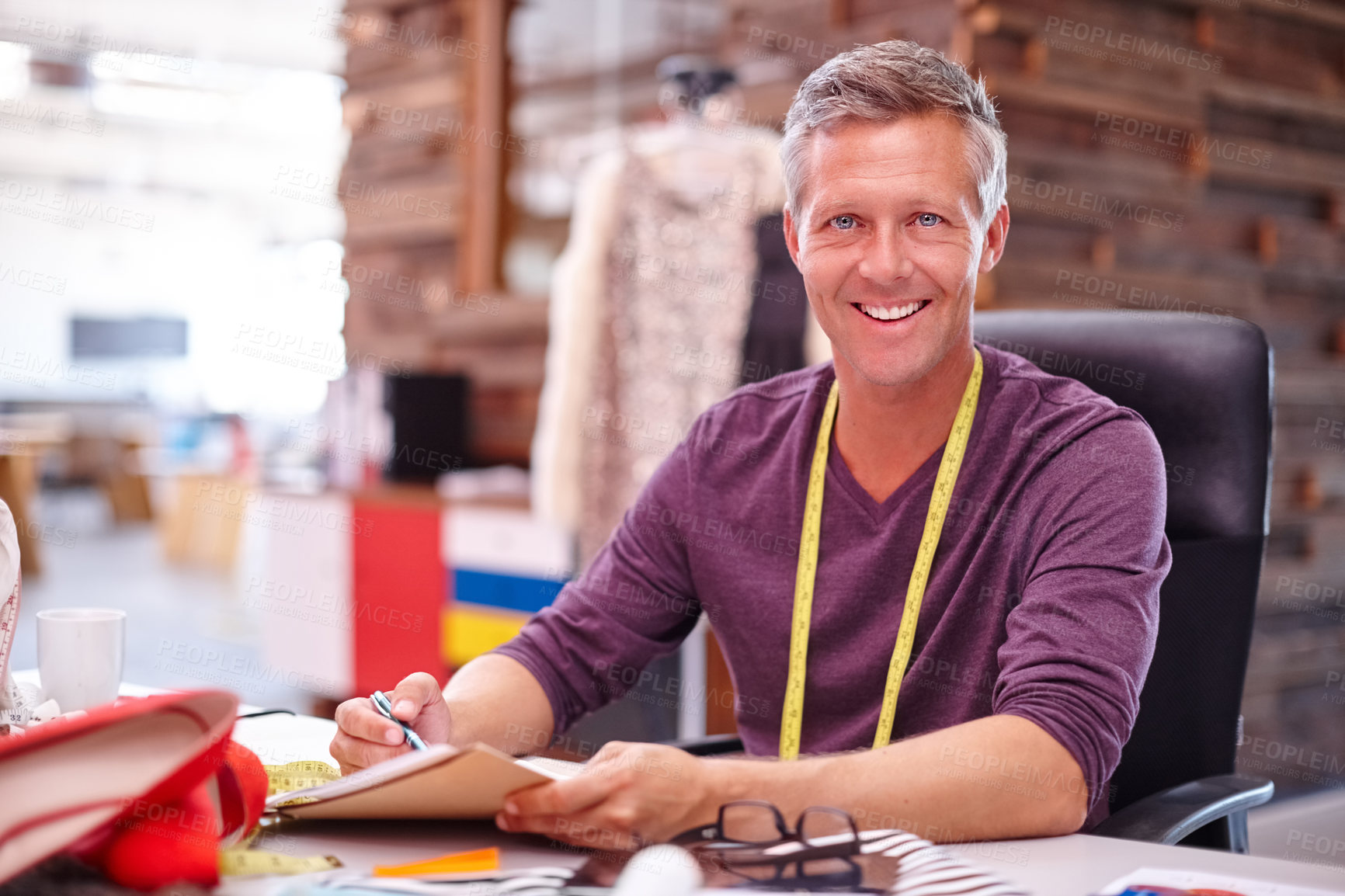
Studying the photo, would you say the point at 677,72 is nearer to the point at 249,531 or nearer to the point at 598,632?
the point at 598,632

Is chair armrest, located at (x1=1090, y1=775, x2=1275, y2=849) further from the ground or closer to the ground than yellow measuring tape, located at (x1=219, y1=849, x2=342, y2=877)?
closer to the ground

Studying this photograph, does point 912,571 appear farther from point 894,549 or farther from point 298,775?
point 298,775

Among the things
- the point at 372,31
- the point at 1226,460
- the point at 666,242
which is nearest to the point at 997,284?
the point at 666,242

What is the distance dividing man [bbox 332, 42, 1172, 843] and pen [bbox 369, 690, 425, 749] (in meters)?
0.01

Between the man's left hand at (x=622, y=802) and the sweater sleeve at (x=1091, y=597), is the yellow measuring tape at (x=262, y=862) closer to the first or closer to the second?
the man's left hand at (x=622, y=802)

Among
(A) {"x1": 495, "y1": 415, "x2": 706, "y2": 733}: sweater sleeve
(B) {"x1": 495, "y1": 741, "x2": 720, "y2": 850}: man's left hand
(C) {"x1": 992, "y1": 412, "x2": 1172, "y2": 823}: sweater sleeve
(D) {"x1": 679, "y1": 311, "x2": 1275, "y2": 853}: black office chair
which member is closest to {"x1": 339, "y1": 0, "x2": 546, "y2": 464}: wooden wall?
(A) {"x1": 495, "y1": 415, "x2": 706, "y2": 733}: sweater sleeve

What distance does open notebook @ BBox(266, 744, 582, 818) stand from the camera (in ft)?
2.97

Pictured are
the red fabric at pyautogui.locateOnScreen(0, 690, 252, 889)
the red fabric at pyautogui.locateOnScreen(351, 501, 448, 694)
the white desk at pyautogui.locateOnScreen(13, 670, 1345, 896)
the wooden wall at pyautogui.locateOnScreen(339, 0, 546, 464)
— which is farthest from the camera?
the wooden wall at pyautogui.locateOnScreen(339, 0, 546, 464)

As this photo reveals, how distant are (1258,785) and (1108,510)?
→ 441 mm

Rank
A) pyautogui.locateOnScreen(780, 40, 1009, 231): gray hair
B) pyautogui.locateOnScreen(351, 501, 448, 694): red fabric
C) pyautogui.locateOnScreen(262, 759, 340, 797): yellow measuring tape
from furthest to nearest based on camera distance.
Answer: pyautogui.locateOnScreen(351, 501, 448, 694): red fabric
pyautogui.locateOnScreen(780, 40, 1009, 231): gray hair
pyautogui.locateOnScreen(262, 759, 340, 797): yellow measuring tape

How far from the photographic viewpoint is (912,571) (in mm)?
1470

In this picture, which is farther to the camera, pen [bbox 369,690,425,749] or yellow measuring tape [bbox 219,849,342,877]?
pen [bbox 369,690,425,749]

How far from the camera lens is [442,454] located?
455 cm

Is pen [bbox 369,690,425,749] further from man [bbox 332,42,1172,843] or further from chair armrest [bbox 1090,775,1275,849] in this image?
chair armrest [bbox 1090,775,1275,849]
